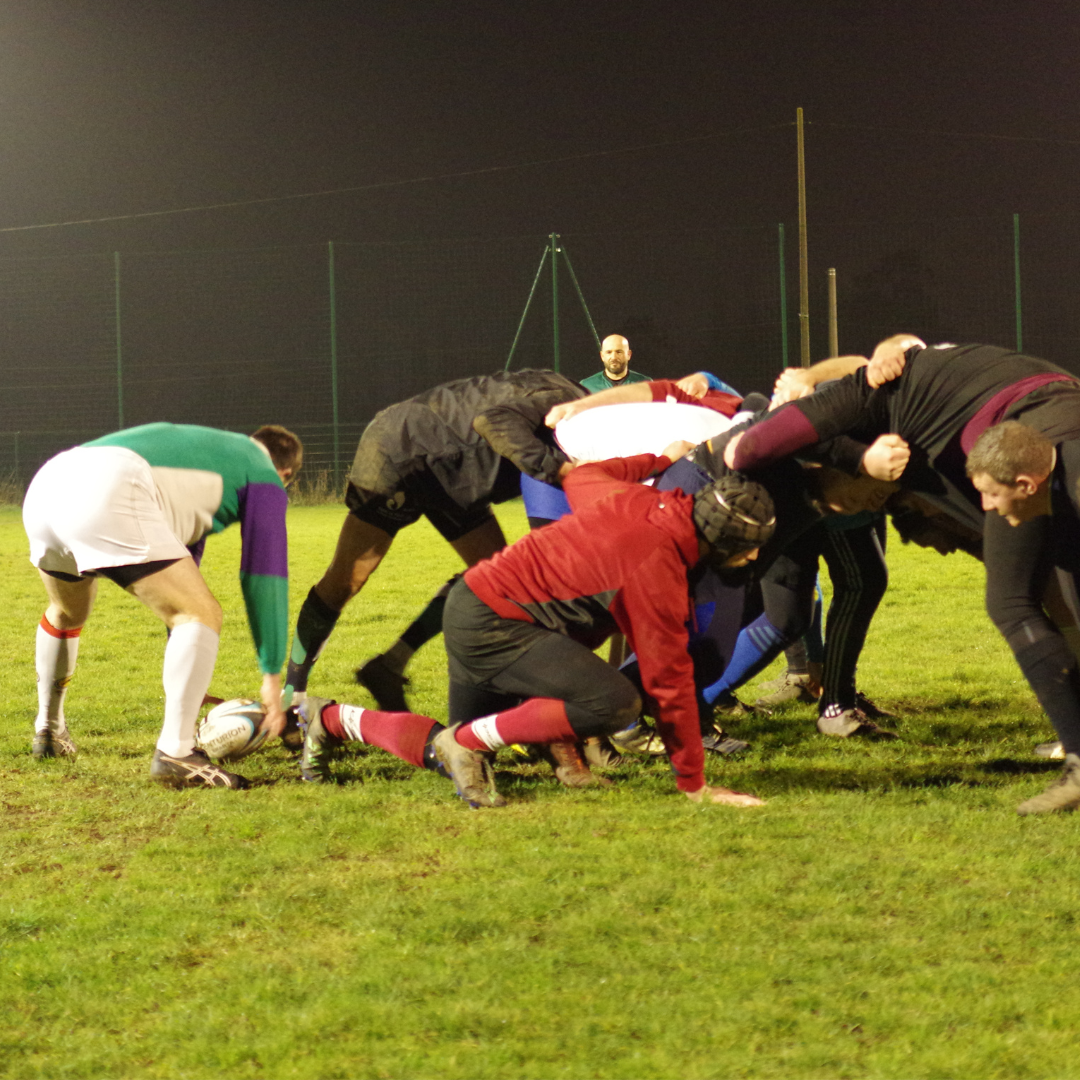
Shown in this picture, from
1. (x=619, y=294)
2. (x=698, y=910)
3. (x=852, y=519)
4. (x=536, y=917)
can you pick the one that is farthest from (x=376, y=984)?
(x=619, y=294)

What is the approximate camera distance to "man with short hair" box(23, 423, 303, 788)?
4.32 meters

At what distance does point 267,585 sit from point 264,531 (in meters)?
0.20

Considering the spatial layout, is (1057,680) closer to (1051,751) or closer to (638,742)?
(1051,751)

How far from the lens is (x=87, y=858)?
3.73 meters

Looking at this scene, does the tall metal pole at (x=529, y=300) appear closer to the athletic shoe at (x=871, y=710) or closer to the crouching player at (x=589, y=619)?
the athletic shoe at (x=871, y=710)

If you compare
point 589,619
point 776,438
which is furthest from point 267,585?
point 776,438

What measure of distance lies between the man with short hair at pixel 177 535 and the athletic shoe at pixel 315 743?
12cm

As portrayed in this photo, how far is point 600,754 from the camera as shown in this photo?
4.73 metres

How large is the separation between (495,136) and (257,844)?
22997 millimetres

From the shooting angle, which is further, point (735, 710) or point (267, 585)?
point (735, 710)

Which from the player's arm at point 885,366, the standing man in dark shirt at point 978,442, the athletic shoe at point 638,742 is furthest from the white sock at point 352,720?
the player's arm at point 885,366

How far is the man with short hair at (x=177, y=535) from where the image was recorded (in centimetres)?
432

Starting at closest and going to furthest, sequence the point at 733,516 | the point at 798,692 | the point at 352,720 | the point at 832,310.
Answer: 1. the point at 733,516
2. the point at 352,720
3. the point at 798,692
4. the point at 832,310

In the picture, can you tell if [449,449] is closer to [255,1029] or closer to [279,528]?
[279,528]
